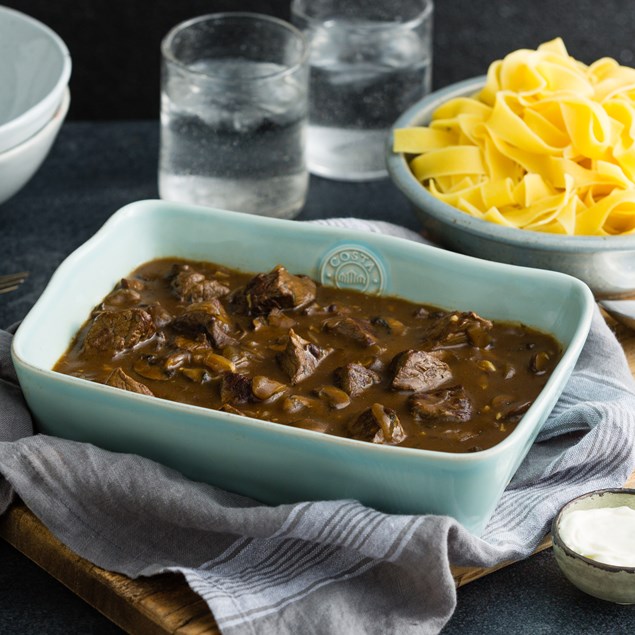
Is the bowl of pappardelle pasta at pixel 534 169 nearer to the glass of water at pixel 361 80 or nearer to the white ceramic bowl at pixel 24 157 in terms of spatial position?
the glass of water at pixel 361 80

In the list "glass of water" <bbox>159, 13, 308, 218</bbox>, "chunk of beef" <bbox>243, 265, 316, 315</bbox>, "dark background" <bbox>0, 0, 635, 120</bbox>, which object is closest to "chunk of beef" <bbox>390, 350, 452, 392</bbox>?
"chunk of beef" <bbox>243, 265, 316, 315</bbox>

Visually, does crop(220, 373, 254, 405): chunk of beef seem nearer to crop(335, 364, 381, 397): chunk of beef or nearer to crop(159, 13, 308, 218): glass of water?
crop(335, 364, 381, 397): chunk of beef

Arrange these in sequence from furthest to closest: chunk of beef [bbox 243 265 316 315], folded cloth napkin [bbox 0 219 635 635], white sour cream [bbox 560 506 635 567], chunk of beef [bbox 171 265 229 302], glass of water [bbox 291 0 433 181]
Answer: glass of water [bbox 291 0 433 181] < chunk of beef [bbox 171 265 229 302] < chunk of beef [bbox 243 265 316 315] < white sour cream [bbox 560 506 635 567] < folded cloth napkin [bbox 0 219 635 635]

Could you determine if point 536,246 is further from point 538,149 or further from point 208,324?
point 208,324

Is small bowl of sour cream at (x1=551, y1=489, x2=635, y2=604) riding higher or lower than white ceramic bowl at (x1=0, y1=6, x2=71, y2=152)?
lower

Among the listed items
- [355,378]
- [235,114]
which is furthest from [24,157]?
[355,378]

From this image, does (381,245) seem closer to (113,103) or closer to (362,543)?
(362,543)

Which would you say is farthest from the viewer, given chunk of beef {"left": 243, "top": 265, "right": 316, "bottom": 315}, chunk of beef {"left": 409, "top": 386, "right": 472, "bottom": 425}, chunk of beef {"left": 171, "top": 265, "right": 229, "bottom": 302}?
chunk of beef {"left": 171, "top": 265, "right": 229, "bottom": 302}
